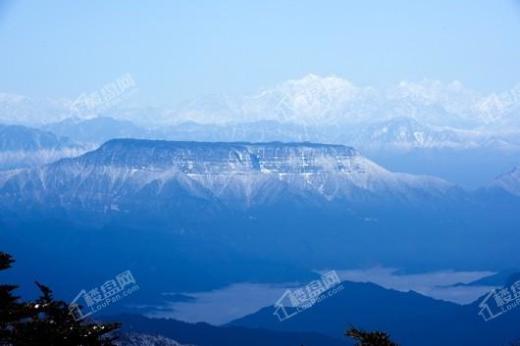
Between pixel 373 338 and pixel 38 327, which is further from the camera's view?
pixel 38 327

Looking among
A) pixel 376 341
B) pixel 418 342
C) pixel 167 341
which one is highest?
pixel 376 341

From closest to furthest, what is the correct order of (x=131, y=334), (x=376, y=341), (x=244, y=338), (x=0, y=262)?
(x=376, y=341) < (x=0, y=262) < (x=131, y=334) < (x=244, y=338)

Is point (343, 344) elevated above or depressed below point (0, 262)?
below

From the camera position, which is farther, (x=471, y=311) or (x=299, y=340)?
(x=471, y=311)

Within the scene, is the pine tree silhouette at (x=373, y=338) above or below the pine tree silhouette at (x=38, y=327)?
below

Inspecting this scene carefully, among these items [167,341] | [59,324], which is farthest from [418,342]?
[59,324]

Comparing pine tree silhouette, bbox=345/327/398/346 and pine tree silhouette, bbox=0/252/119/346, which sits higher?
pine tree silhouette, bbox=0/252/119/346

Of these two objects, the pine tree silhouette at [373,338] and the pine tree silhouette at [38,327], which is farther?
the pine tree silhouette at [38,327]

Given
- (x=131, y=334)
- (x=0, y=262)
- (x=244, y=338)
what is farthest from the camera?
(x=244, y=338)

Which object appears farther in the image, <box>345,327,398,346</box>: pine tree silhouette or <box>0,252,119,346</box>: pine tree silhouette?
<box>0,252,119,346</box>: pine tree silhouette

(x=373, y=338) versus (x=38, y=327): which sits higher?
(x=38, y=327)

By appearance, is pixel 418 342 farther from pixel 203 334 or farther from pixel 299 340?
pixel 203 334
